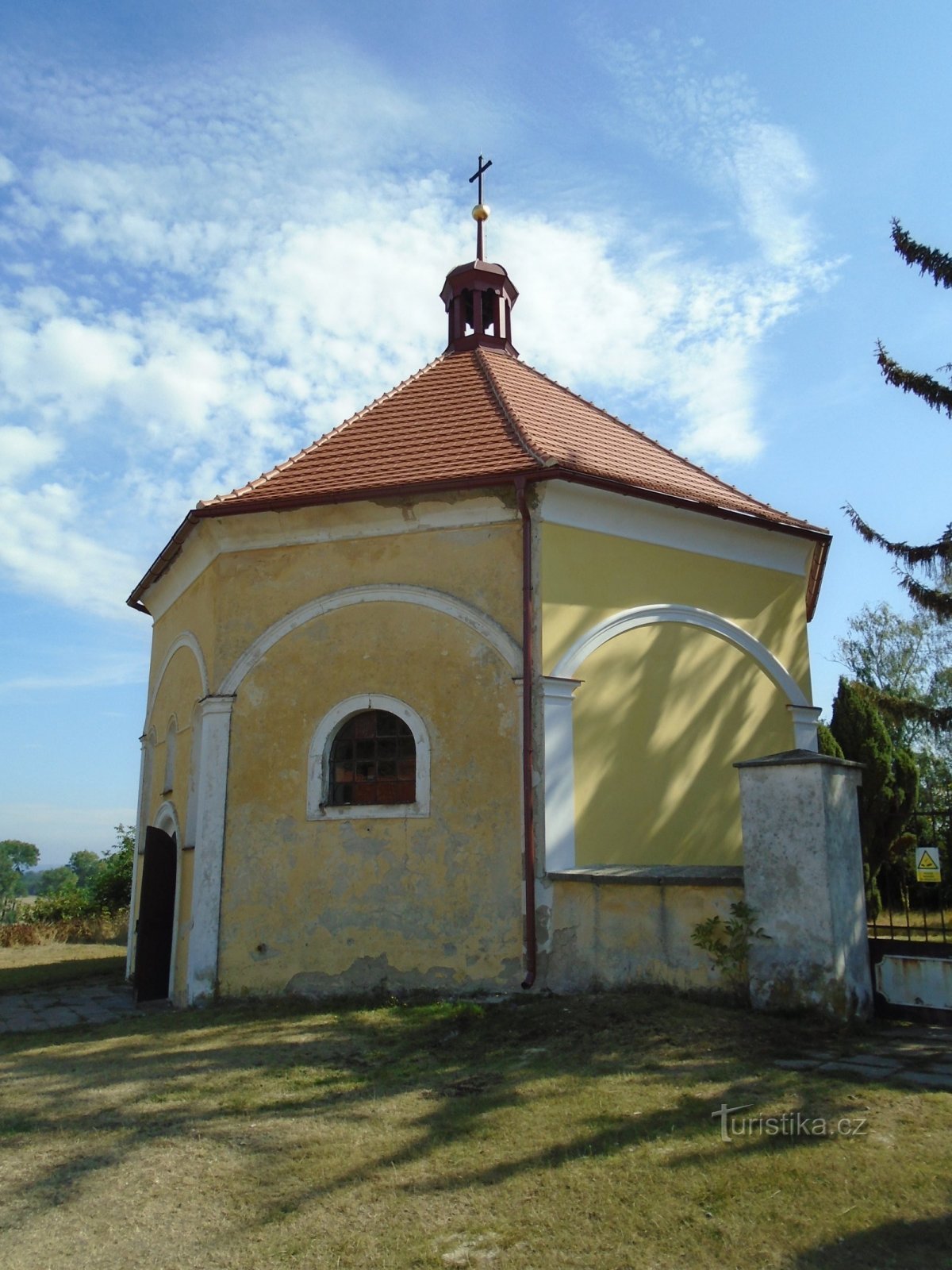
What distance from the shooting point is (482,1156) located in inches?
193

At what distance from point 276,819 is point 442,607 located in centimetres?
264

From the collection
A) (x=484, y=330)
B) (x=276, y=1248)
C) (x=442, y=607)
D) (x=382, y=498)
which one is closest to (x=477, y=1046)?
(x=276, y=1248)

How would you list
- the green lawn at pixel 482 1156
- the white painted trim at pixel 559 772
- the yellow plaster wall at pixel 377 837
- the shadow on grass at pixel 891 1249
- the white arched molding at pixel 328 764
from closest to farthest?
the shadow on grass at pixel 891 1249 < the green lawn at pixel 482 1156 < the white painted trim at pixel 559 772 < the yellow plaster wall at pixel 377 837 < the white arched molding at pixel 328 764

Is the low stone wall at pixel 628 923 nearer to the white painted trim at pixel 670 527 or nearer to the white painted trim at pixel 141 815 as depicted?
the white painted trim at pixel 670 527

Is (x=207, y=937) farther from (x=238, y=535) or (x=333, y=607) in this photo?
(x=238, y=535)

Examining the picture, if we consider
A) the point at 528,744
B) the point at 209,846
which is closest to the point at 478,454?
the point at 528,744

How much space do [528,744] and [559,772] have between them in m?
0.39

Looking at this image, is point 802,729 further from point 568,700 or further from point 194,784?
point 194,784

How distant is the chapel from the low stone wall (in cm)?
2

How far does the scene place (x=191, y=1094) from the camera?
20.7ft

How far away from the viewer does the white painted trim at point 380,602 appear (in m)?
9.45

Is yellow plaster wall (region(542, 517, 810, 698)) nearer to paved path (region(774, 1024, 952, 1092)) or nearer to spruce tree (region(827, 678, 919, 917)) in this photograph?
spruce tree (region(827, 678, 919, 917))

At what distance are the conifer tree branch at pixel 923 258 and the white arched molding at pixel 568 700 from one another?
4.41m

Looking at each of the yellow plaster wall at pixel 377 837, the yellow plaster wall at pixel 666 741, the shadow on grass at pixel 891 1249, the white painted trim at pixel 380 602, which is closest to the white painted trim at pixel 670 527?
the yellow plaster wall at pixel 666 741
